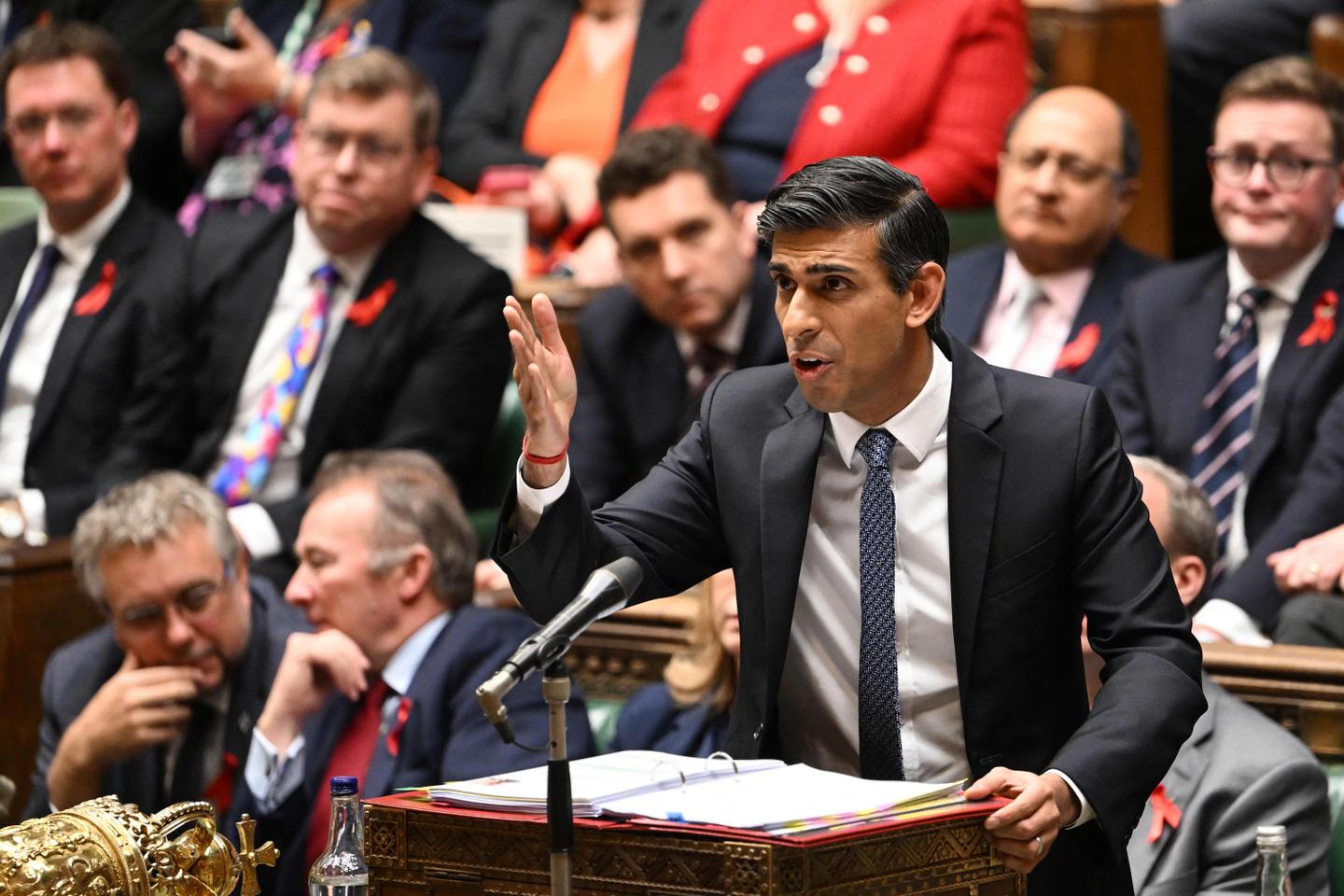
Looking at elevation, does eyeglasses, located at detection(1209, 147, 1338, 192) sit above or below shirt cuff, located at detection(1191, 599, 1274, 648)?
above

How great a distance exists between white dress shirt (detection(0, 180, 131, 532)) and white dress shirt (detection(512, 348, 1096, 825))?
110 inches

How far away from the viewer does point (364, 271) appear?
434cm

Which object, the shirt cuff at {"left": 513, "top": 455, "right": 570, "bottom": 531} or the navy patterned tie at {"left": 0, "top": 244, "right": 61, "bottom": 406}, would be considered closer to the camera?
the shirt cuff at {"left": 513, "top": 455, "right": 570, "bottom": 531}

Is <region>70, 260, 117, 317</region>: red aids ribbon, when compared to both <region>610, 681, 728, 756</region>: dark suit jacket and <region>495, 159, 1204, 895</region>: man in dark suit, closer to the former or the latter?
<region>610, 681, 728, 756</region>: dark suit jacket

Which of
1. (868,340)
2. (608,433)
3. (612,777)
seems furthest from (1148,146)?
(612,777)

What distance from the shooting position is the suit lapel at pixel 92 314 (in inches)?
180

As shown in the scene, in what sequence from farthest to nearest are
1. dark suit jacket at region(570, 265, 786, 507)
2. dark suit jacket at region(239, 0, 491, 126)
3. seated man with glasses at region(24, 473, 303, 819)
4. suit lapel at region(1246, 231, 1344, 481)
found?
dark suit jacket at region(239, 0, 491, 126) → dark suit jacket at region(570, 265, 786, 507) → suit lapel at region(1246, 231, 1344, 481) → seated man with glasses at region(24, 473, 303, 819)

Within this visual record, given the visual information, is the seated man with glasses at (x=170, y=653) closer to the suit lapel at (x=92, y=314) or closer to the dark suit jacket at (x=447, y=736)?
the dark suit jacket at (x=447, y=736)

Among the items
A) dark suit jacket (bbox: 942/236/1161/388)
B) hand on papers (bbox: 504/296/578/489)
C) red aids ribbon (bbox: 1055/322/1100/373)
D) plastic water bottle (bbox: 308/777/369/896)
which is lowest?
plastic water bottle (bbox: 308/777/369/896)

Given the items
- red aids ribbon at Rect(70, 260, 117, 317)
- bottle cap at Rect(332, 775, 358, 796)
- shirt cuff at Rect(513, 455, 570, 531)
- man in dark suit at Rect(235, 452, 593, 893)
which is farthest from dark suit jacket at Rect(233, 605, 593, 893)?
red aids ribbon at Rect(70, 260, 117, 317)

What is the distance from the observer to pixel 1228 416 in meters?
3.71

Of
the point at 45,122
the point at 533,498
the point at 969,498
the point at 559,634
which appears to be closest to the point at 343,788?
the point at 533,498

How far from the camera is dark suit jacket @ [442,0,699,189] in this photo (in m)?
5.01

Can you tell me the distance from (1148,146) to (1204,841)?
7.42ft
